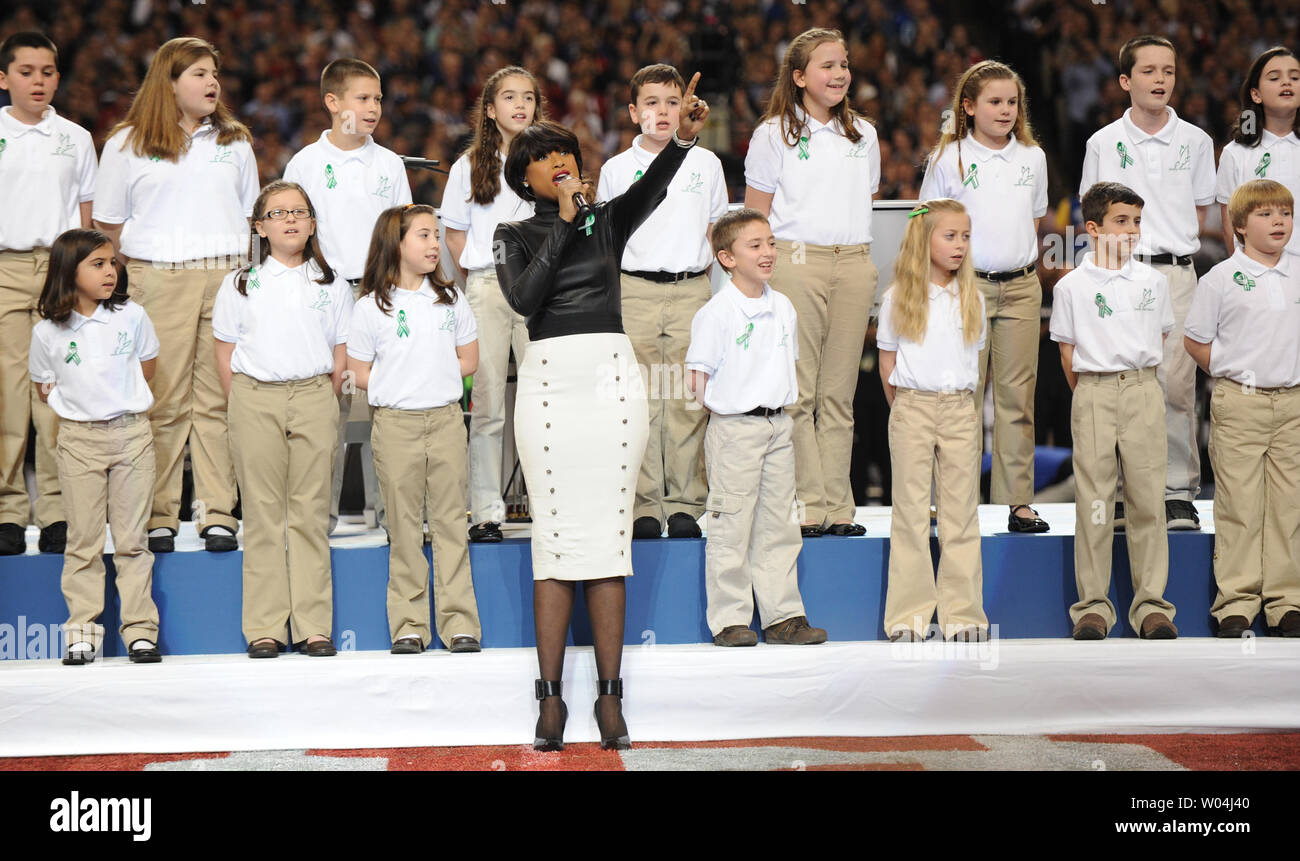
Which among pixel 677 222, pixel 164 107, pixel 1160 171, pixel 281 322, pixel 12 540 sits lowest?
pixel 12 540

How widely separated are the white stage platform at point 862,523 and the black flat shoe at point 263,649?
16.5 inches

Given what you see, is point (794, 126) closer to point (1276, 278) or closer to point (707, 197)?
point (707, 197)

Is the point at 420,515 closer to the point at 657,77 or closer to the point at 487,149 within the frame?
the point at 487,149

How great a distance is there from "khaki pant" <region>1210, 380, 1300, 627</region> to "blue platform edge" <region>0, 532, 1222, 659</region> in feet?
0.38

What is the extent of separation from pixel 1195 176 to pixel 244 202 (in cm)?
337

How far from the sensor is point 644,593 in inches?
172

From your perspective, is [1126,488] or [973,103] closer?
[1126,488]

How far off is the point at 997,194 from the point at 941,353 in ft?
2.37

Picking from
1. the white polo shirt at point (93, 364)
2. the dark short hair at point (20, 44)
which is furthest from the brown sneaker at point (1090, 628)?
the dark short hair at point (20, 44)

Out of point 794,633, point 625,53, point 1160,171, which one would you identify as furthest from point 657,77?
point 625,53

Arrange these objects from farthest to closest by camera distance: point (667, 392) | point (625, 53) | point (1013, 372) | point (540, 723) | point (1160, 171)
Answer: point (625, 53)
point (1160, 171)
point (1013, 372)
point (667, 392)
point (540, 723)

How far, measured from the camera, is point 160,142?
182 inches

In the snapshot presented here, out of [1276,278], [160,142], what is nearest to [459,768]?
[160,142]

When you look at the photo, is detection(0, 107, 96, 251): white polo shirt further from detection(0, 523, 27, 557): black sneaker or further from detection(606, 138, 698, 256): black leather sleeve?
detection(606, 138, 698, 256): black leather sleeve
